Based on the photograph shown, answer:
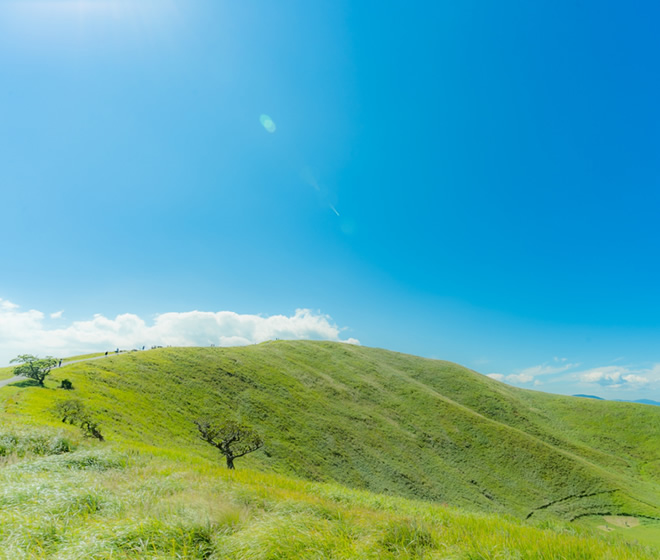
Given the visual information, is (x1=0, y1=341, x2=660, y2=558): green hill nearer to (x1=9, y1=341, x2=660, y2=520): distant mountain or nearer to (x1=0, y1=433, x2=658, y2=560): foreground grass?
(x1=9, y1=341, x2=660, y2=520): distant mountain

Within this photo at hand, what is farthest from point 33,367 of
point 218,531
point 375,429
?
point 375,429

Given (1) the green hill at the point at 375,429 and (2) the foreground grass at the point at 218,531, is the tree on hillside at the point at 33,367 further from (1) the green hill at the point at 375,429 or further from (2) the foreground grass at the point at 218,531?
(2) the foreground grass at the point at 218,531

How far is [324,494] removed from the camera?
962 centimetres

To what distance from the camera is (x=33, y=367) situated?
129 feet

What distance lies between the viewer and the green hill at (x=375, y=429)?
39.7m

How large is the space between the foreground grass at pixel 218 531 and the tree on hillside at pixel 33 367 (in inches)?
1667

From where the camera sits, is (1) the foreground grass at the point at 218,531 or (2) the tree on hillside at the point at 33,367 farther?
(2) the tree on hillside at the point at 33,367

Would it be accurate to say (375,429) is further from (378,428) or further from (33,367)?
(33,367)

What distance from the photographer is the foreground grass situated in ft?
15.1

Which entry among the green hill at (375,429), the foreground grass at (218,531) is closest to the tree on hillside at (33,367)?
the green hill at (375,429)

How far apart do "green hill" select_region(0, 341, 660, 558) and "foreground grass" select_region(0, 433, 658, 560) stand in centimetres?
775

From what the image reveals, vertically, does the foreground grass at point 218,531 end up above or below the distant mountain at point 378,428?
above

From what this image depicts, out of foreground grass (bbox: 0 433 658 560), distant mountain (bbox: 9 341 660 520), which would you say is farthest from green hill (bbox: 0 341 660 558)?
foreground grass (bbox: 0 433 658 560)

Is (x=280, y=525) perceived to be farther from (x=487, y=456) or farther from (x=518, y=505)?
(x=487, y=456)
